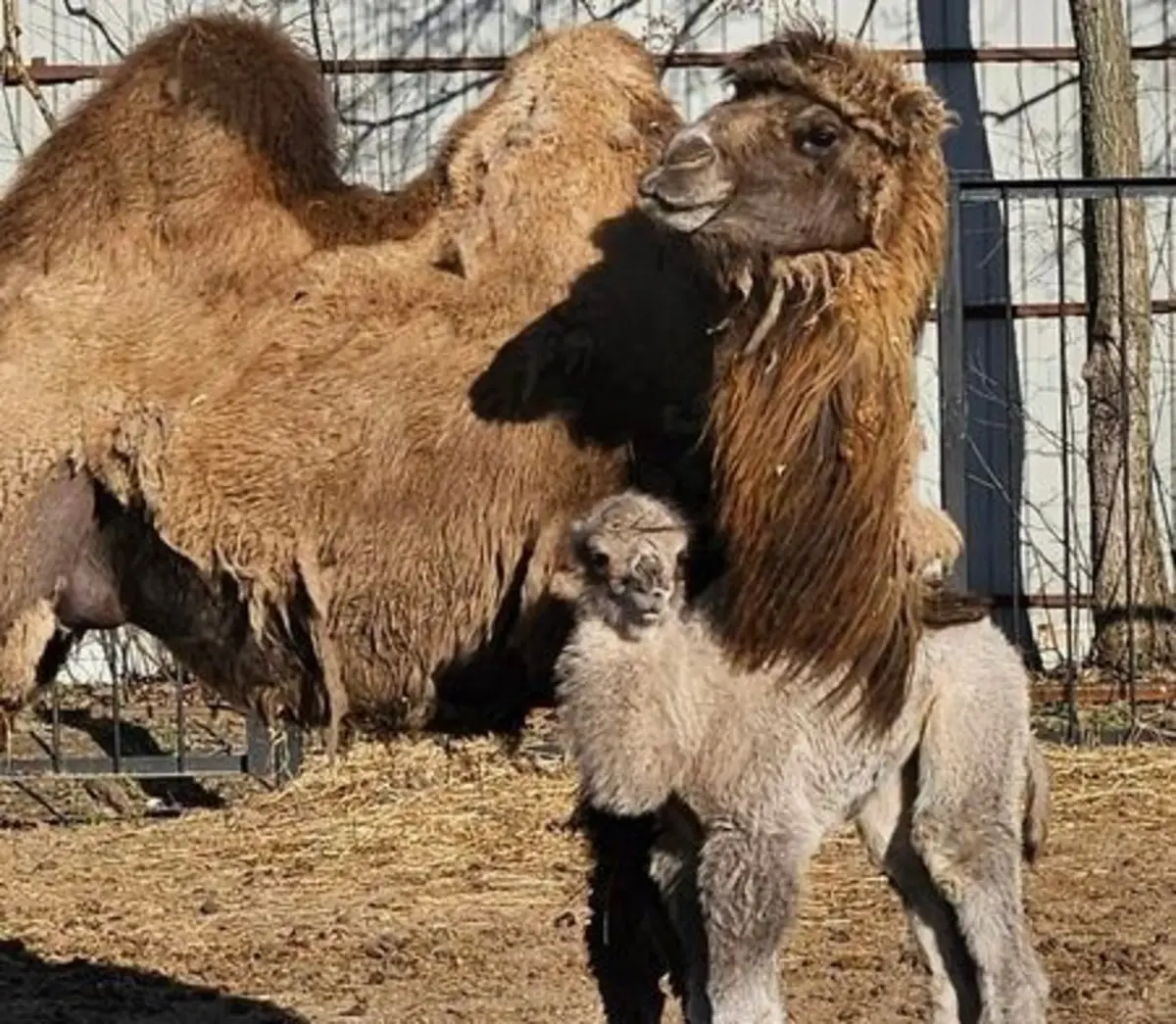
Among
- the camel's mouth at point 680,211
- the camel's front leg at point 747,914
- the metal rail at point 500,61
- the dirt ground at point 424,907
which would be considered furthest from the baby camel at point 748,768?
the metal rail at point 500,61

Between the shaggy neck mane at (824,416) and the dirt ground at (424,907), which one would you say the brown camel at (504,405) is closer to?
the shaggy neck mane at (824,416)

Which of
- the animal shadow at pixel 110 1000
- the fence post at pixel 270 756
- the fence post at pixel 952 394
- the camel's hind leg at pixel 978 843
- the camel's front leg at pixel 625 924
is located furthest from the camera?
the fence post at pixel 270 756

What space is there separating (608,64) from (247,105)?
1.93 ft

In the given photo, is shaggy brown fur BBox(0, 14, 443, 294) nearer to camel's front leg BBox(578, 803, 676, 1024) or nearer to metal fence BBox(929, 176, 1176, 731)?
camel's front leg BBox(578, 803, 676, 1024)

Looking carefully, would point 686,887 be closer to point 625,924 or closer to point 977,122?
point 625,924

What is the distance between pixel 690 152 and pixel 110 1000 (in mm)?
3227

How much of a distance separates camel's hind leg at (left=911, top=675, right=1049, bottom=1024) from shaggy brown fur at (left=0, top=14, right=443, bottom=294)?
1150mm

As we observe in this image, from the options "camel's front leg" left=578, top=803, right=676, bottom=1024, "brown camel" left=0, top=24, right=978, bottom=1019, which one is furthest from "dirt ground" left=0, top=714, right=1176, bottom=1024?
"brown camel" left=0, top=24, right=978, bottom=1019

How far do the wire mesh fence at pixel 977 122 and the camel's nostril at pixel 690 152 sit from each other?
22.7 ft

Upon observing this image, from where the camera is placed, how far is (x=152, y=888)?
25.6ft

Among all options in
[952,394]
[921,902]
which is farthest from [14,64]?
[921,902]

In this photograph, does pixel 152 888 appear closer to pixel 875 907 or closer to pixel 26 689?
pixel 875 907

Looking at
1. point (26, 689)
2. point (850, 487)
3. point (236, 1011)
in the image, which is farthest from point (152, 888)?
point (850, 487)

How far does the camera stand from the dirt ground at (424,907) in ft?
20.8
